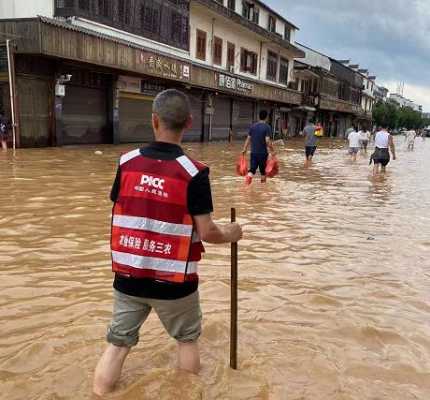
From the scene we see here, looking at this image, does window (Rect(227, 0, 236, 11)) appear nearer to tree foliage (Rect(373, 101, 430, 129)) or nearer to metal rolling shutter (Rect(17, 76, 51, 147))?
metal rolling shutter (Rect(17, 76, 51, 147))

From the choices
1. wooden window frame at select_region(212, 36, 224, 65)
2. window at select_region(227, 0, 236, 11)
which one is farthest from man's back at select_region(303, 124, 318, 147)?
window at select_region(227, 0, 236, 11)

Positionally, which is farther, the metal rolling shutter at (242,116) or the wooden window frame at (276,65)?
the wooden window frame at (276,65)

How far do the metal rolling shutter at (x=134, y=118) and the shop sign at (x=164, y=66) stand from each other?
2089 millimetres

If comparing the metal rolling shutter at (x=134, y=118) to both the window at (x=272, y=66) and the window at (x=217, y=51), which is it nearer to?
the window at (x=217, y=51)

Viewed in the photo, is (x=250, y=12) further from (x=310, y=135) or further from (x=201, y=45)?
(x=310, y=135)

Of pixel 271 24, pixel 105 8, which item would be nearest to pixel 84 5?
pixel 105 8

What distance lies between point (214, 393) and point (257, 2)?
32983mm

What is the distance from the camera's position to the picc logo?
Answer: 229 cm

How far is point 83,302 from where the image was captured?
12.7 feet

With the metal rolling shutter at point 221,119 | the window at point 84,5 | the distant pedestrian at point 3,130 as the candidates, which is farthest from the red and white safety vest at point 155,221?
the metal rolling shutter at point 221,119

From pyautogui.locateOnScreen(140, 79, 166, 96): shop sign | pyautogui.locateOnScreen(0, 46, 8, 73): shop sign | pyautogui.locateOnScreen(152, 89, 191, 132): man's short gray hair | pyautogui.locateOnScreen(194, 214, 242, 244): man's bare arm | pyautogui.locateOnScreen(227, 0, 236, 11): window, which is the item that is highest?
pyautogui.locateOnScreen(227, 0, 236, 11): window

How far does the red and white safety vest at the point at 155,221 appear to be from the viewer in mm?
2295

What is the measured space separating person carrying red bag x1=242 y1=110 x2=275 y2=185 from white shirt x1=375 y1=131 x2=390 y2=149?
5.20m

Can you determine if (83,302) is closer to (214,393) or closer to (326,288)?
(214,393)
